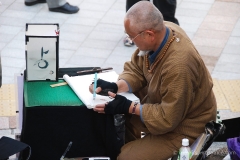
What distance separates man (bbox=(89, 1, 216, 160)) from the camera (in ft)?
12.7

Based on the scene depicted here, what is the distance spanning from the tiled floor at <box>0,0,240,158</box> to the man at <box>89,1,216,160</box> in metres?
2.40

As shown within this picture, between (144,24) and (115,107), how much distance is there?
55 cm

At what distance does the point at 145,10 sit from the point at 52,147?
1093mm

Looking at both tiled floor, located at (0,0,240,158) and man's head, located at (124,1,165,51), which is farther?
tiled floor, located at (0,0,240,158)

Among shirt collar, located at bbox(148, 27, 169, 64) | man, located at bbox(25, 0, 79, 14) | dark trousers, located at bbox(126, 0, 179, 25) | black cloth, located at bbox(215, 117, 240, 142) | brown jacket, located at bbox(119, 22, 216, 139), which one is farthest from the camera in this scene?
man, located at bbox(25, 0, 79, 14)

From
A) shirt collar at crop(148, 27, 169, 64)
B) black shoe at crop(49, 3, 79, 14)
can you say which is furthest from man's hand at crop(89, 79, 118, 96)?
black shoe at crop(49, 3, 79, 14)

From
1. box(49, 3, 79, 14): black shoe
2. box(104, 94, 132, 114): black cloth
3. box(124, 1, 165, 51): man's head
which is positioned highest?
box(124, 1, 165, 51): man's head

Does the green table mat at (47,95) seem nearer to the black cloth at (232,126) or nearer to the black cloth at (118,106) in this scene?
the black cloth at (118,106)

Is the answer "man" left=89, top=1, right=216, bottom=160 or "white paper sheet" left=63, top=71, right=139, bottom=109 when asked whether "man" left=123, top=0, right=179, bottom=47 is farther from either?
"man" left=89, top=1, right=216, bottom=160

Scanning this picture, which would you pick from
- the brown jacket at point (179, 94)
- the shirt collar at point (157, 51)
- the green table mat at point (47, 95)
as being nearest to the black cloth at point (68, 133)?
the green table mat at point (47, 95)

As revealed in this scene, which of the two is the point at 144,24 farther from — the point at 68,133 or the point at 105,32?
the point at 105,32

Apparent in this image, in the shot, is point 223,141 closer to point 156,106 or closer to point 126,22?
point 156,106

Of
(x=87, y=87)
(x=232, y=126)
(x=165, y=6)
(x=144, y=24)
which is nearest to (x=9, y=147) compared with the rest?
(x=87, y=87)

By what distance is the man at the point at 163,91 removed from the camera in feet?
12.7
